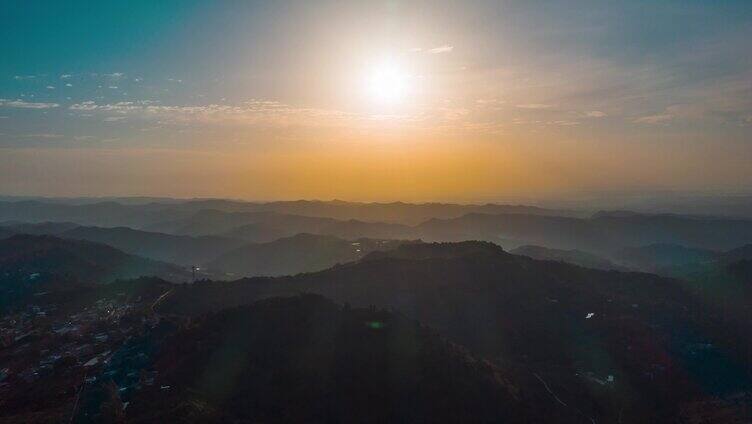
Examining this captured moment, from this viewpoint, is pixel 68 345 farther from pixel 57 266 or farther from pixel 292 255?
pixel 292 255

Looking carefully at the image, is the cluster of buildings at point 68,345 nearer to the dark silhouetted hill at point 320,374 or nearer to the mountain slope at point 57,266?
the dark silhouetted hill at point 320,374

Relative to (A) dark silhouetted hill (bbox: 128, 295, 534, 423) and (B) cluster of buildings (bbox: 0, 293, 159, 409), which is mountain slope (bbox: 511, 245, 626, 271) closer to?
(A) dark silhouetted hill (bbox: 128, 295, 534, 423)

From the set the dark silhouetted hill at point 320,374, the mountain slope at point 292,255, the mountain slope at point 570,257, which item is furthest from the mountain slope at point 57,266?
the mountain slope at point 570,257

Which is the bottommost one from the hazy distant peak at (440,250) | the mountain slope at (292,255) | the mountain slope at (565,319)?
the mountain slope at (292,255)

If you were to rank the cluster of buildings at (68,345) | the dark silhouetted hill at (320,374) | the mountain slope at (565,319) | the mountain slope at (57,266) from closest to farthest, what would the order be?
1. the dark silhouetted hill at (320,374)
2. the cluster of buildings at (68,345)
3. the mountain slope at (565,319)
4. the mountain slope at (57,266)

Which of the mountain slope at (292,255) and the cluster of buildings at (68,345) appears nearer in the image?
the cluster of buildings at (68,345)

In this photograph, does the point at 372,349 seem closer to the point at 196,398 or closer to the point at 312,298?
the point at 312,298

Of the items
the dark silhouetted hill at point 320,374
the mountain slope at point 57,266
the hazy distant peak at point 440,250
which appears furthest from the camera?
the hazy distant peak at point 440,250

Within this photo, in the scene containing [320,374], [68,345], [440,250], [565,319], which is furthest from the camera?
[440,250]

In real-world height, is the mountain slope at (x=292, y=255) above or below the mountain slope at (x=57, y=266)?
below

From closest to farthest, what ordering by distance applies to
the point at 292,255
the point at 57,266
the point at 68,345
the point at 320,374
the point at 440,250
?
1. the point at 320,374
2. the point at 68,345
3. the point at 440,250
4. the point at 57,266
5. the point at 292,255

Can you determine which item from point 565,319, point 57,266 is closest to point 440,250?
point 565,319
